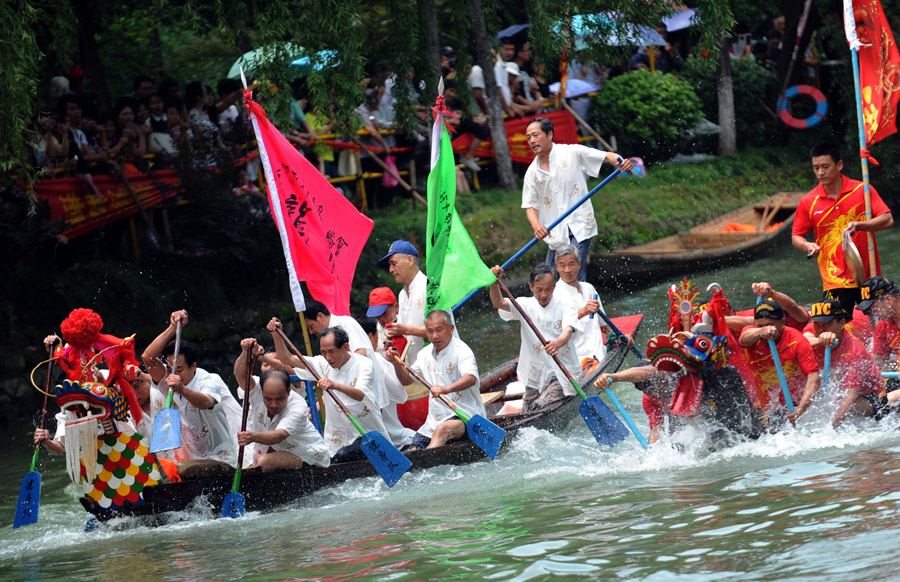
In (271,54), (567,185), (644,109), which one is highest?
(271,54)

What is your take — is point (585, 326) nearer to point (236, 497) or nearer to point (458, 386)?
point (458, 386)

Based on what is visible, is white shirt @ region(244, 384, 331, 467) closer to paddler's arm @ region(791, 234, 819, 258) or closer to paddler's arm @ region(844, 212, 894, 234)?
paddler's arm @ region(791, 234, 819, 258)

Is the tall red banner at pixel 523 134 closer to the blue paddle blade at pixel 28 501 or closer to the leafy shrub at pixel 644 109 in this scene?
the leafy shrub at pixel 644 109

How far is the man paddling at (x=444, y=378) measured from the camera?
9.17m

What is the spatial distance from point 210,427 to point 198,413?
0.14m

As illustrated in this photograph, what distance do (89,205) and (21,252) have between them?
4.11ft

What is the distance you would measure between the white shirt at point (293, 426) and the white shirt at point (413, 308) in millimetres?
1699

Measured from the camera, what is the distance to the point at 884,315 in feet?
29.7

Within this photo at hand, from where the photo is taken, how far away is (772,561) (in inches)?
234

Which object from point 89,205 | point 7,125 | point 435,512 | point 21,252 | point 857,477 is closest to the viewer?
point 857,477

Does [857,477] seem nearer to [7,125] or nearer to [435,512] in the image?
[435,512]

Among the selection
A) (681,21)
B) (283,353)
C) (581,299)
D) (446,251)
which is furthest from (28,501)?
(681,21)

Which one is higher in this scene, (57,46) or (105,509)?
(57,46)

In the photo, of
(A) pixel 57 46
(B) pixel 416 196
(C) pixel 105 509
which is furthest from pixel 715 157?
(C) pixel 105 509
